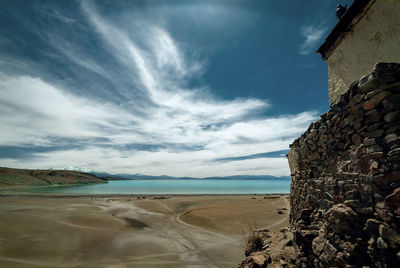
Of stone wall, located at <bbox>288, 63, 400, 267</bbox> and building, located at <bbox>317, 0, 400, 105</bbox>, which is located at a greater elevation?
building, located at <bbox>317, 0, 400, 105</bbox>

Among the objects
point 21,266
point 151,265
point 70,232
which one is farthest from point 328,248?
point 70,232

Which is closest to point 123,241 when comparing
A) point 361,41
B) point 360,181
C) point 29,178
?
point 360,181

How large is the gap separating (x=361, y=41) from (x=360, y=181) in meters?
8.79

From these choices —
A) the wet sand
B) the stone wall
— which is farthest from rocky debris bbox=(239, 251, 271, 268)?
the wet sand

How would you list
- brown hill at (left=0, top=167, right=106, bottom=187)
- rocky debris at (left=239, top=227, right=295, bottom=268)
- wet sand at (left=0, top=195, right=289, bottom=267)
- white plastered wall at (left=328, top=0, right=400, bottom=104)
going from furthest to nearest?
brown hill at (left=0, top=167, right=106, bottom=187)
wet sand at (left=0, top=195, right=289, bottom=267)
white plastered wall at (left=328, top=0, right=400, bottom=104)
rocky debris at (left=239, top=227, right=295, bottom=268)

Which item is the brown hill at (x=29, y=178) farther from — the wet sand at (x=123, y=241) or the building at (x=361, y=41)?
the building at (x=361, y=41)

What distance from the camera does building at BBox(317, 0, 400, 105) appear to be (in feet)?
24.3

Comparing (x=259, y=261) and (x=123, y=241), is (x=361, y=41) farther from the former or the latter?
(x=123, y=241)

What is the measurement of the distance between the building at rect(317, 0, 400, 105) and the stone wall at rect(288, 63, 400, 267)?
3.78 meters

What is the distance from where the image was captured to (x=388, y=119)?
3586 mm

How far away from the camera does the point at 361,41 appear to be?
891 centimetres

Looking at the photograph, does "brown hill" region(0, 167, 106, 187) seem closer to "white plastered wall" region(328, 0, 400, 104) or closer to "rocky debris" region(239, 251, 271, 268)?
"rocky debris" region(239, 251, 271, 268)

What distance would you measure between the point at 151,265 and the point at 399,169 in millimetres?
11511

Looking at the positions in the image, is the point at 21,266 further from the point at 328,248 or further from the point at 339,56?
the point at 339,56
